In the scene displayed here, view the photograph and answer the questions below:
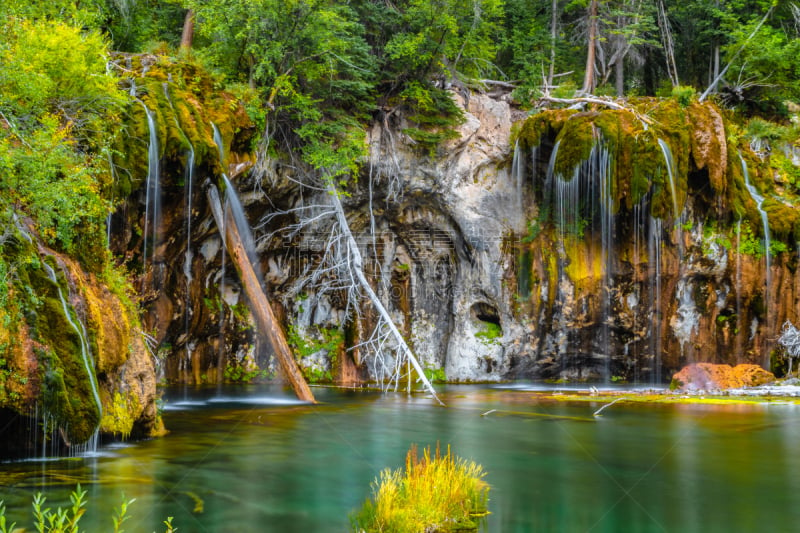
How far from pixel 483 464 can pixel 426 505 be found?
3.34 metres

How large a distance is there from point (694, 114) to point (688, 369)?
25.5 feet

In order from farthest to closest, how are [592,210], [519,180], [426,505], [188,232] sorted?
1. [519,180]
2. [592,210]
3. [188,232]
4. [426,505]

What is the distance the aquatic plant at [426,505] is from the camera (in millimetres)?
5492

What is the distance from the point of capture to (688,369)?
1817 cm

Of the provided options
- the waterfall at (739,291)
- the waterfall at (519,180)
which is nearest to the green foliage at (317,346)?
the waterfall at (519,180)

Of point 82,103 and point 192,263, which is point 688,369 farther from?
point 82,103

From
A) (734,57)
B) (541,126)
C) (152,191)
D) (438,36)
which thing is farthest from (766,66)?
(152,191)

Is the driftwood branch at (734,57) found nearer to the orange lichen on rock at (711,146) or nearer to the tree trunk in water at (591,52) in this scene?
the tree trunk in water at (591,52)

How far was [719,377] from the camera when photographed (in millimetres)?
17672

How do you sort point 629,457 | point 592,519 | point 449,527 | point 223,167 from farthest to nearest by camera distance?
point 223,167, point 629,457, point 592,519, point 449,527

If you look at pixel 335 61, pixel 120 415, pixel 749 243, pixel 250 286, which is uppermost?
pixel 335 61

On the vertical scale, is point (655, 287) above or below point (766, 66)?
below

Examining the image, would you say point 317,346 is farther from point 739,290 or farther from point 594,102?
point 739,290

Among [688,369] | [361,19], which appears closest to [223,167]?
[361,19]
